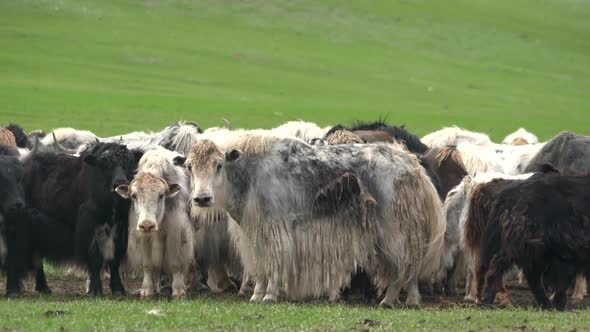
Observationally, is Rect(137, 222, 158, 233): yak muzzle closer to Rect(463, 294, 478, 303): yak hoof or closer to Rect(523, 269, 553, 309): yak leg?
Rect(463, 294, 478, 303): yak hoof

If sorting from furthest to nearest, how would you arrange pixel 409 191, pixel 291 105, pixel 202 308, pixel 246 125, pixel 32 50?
pixel 32 50
pixel 291 105
pixel 246 125
pixel 409 191
pixel 202 308

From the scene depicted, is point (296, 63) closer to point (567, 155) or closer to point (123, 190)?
point (567, 155)

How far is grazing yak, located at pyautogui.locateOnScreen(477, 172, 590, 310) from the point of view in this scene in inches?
411

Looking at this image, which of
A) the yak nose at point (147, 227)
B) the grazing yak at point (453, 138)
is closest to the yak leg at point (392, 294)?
the yak nose at point (147, 227)

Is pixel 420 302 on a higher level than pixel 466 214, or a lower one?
lower

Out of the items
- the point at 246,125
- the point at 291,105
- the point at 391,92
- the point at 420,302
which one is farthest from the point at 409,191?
the point at 391,92

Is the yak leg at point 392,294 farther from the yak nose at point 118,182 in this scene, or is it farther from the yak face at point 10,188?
the yak face at point 10,188

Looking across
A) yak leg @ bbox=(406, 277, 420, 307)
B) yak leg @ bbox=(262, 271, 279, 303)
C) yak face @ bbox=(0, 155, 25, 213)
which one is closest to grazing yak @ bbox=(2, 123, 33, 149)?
yak face @ bbox=(0, 155, 25, 213)

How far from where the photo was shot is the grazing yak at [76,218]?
1129 centimetres

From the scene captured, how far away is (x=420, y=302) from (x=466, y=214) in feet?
3.44

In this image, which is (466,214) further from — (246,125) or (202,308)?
(246,125)

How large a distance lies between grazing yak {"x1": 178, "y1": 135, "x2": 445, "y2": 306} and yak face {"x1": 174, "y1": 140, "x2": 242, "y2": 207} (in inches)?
0.5

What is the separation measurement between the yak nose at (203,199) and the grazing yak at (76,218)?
1032 mm

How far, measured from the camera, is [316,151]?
11.5m
